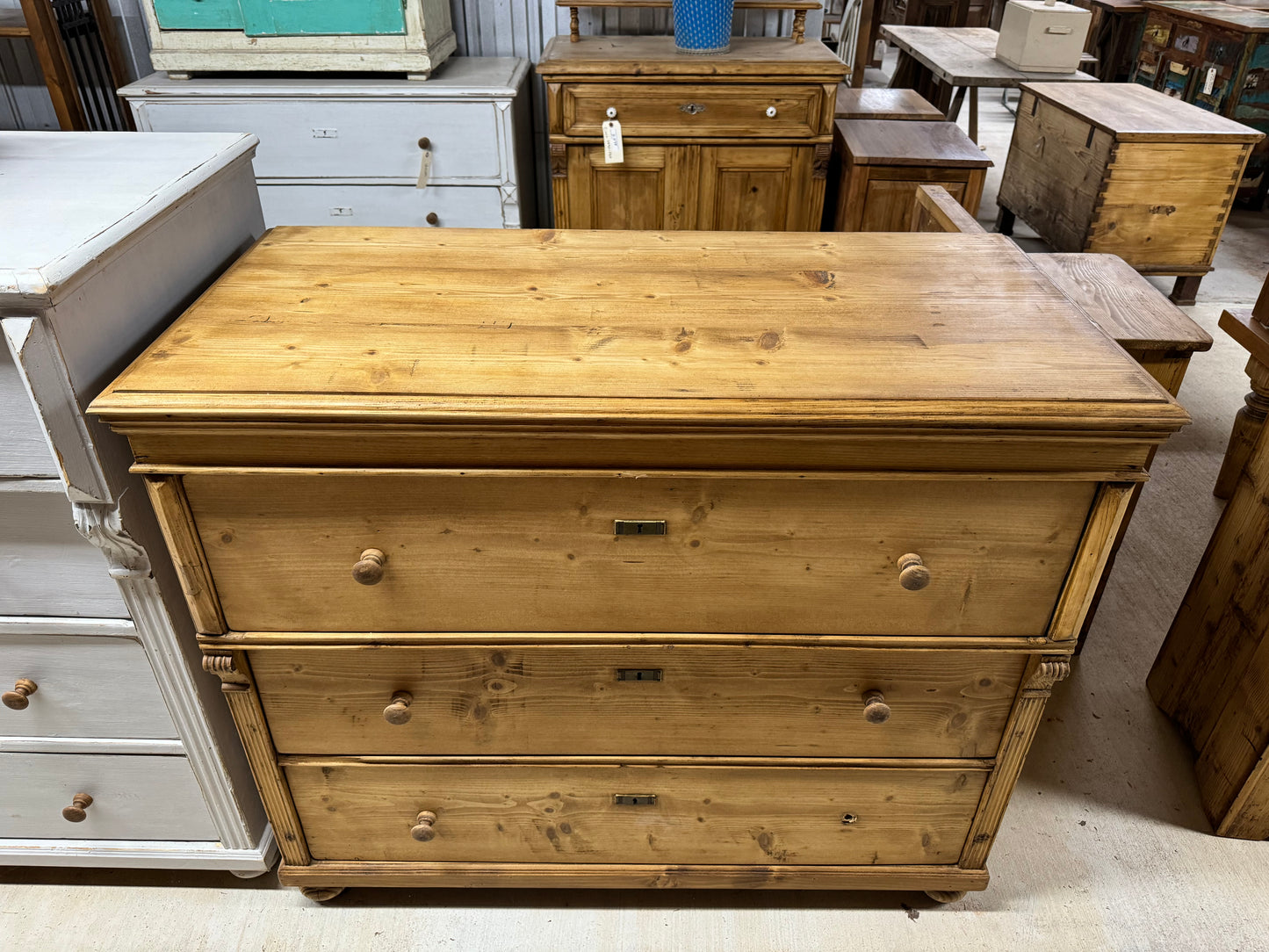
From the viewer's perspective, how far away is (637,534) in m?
1.07

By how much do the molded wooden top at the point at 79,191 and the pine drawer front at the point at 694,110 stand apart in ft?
4.53

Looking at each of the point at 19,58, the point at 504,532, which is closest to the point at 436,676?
the point at 504,532

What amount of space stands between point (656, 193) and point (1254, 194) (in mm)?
3941

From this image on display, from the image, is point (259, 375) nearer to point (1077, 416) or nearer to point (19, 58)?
point (1077, 416)

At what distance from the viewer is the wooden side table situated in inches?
61.2

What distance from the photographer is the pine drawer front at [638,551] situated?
1.04 meters

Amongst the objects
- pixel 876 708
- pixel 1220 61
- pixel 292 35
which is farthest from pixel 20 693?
pixel 1220 61

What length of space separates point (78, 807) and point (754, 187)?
7.66ft

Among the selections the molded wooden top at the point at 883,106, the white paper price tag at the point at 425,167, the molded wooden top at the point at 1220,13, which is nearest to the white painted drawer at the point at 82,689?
the white paper price tag at the point at 425,167

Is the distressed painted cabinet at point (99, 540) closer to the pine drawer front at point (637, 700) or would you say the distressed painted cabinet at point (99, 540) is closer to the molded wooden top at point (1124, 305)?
the pine drawer front at point (637, 700)

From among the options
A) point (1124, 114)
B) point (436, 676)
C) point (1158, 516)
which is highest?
point (1124, 114)

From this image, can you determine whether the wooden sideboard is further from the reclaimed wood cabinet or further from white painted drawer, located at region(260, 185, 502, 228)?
the reclaimed wood cabinet

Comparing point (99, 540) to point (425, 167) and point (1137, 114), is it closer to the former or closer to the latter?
point (425, 167)

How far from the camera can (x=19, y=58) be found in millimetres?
2838
